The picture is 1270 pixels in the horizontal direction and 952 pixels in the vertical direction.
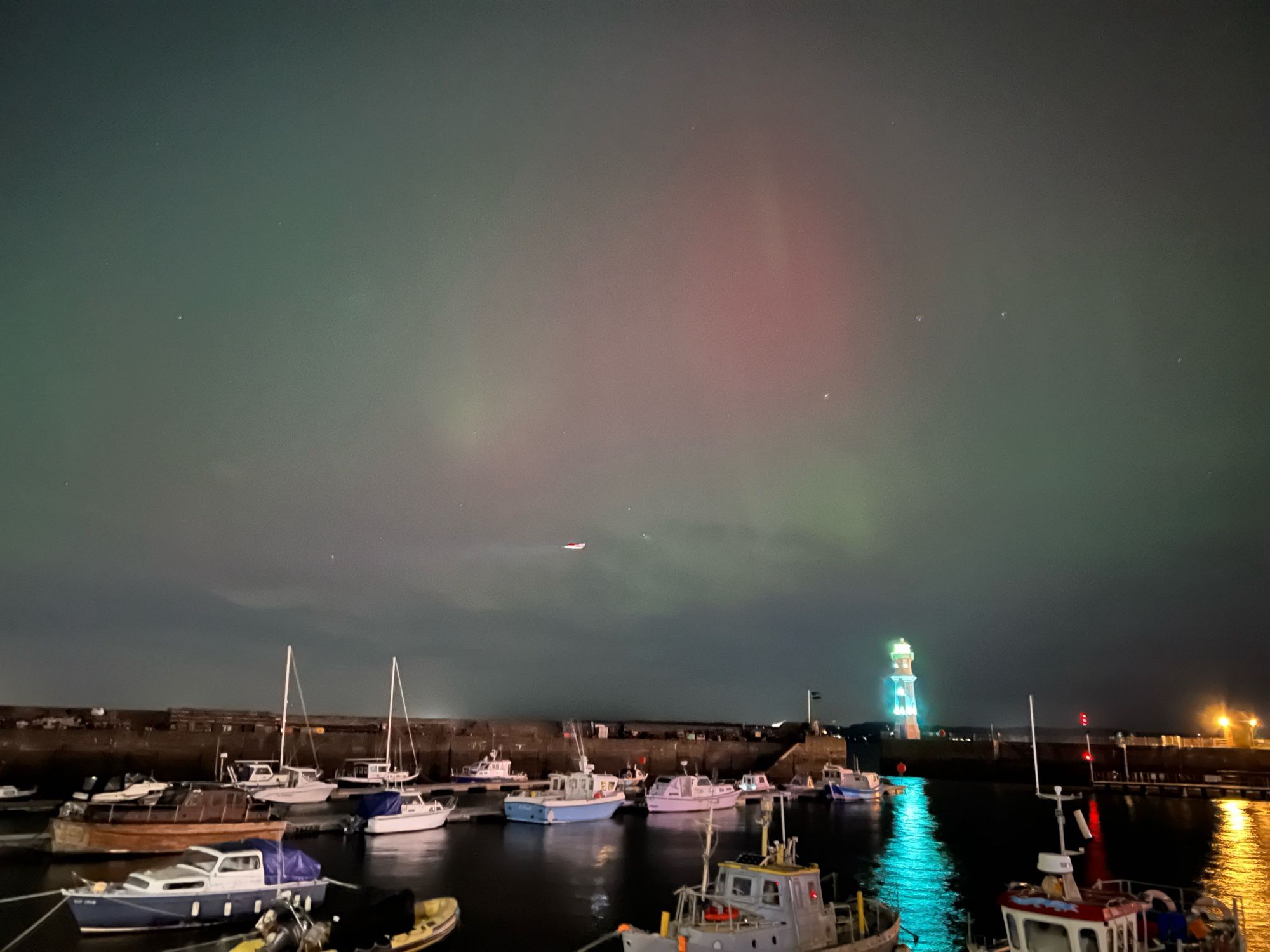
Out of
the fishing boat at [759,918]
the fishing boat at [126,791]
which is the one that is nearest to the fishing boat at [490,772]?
the fishing boat at [126,791]

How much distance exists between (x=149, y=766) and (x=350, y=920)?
38.9m

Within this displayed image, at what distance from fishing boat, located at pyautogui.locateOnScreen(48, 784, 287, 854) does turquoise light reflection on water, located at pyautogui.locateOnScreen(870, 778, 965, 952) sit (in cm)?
2341

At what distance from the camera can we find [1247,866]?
129ft

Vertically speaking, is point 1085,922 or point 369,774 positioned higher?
point 1085,922

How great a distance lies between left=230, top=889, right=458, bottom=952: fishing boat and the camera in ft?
57.5

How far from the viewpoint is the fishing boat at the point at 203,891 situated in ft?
69.1

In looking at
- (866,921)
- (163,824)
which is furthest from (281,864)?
(866,921)

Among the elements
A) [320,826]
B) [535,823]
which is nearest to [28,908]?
[320,826]

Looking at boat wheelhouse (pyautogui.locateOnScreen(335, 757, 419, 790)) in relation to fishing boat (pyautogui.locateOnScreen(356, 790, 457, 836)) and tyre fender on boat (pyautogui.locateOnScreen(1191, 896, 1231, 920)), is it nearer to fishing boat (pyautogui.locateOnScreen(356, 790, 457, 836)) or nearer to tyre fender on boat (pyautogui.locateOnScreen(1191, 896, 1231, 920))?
fishing boat (pyautogui.locateOnScreen(356, 790, 457, 836))

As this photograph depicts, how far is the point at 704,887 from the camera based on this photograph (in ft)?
58.9

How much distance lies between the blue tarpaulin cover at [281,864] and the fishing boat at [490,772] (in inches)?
1471

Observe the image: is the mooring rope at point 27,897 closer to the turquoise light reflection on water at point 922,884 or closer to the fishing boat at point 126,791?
the fishing boat at point 126,791

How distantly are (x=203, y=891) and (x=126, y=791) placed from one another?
2163cm

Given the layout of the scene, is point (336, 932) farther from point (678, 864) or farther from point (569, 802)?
point (569, 802)
